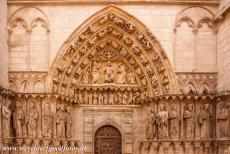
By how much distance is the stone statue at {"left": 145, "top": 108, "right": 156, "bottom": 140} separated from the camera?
43.3ft

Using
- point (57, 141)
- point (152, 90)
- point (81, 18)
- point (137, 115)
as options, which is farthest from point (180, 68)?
point (57, 141)

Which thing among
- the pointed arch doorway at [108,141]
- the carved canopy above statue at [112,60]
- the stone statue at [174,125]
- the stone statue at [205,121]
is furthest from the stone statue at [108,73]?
the stone statue at [205,121]

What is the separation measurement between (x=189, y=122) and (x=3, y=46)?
17.6ft

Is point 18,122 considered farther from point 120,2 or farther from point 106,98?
point 120,2

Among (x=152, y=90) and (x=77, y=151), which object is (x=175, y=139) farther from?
(x=77, y=151)

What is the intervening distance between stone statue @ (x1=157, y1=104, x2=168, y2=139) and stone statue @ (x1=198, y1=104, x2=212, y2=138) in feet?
3.04

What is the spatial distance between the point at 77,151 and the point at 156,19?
169 inches

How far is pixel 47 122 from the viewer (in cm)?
1284

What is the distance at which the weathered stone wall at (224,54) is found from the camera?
12359mm

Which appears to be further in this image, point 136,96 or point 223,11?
point 136,96

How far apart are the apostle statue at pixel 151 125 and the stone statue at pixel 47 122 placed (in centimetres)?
268

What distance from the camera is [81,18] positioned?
13328mm

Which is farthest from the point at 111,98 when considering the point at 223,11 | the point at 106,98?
the point at 223,11

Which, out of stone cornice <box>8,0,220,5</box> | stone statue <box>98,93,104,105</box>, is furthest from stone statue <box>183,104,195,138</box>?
stone cornice <box>8,0,220,5</box>
